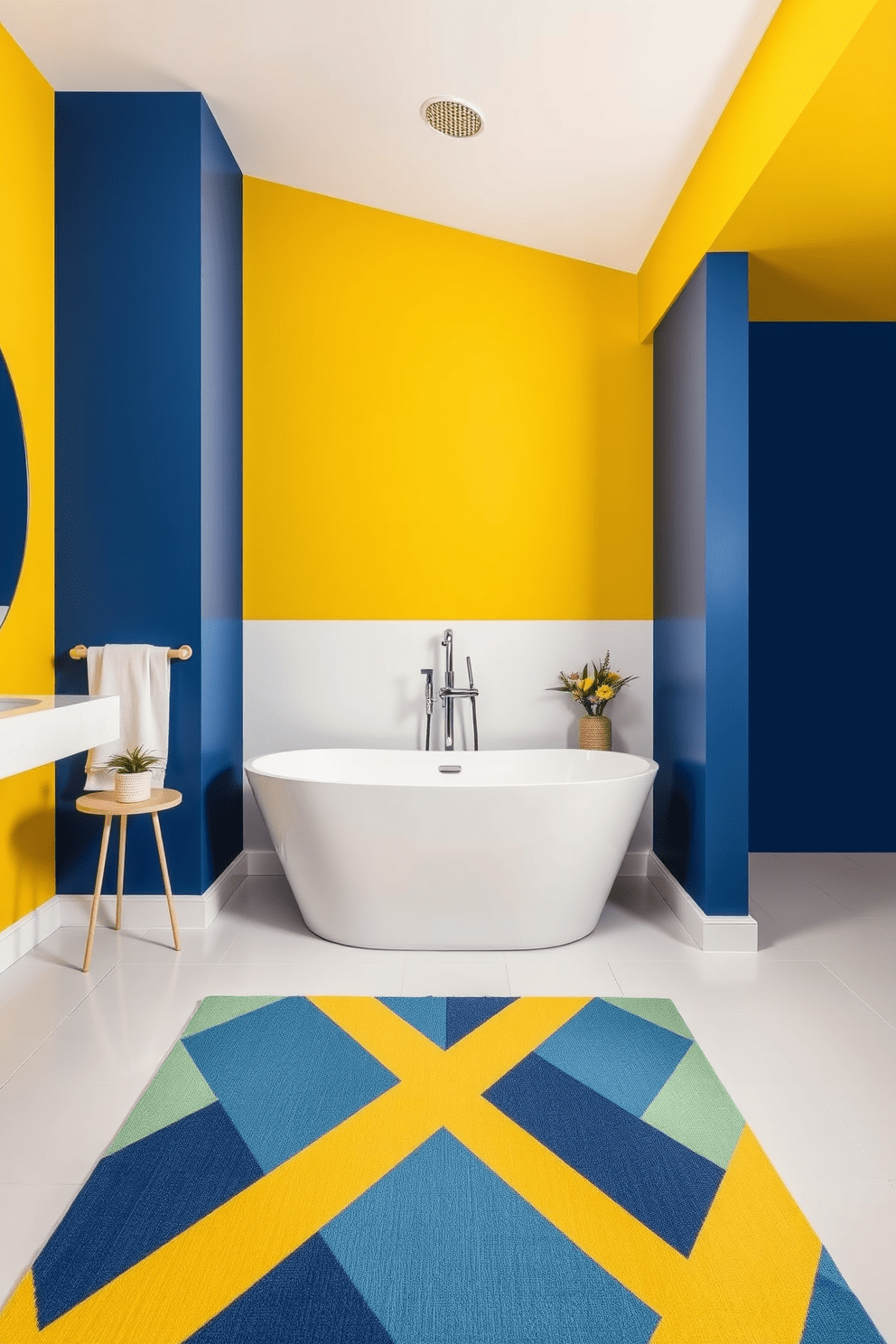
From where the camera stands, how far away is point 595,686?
3801mm

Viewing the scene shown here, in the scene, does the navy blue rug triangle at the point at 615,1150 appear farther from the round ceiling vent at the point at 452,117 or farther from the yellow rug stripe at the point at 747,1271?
the round ceiling vent at the point at 452,117

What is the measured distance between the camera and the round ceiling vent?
293 cm

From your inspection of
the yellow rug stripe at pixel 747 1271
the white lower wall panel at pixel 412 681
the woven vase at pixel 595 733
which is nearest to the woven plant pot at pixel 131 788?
the white lower wall panel at pixel 412 681

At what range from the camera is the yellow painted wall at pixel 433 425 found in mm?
3809

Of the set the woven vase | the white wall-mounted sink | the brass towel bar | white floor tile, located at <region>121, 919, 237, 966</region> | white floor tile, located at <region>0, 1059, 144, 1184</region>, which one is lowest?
white floor tile, located at <region>0, 1059, 144, 1184</region>

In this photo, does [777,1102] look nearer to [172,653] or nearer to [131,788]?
[131,788]

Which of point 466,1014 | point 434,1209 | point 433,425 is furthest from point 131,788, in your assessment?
point 433,425

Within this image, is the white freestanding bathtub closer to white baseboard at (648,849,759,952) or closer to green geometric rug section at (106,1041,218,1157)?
white baseboard at (648,849,759,952)

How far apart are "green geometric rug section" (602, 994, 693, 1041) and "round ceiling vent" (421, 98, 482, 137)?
9.61 ft

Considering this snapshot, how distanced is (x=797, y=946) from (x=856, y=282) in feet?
7.88

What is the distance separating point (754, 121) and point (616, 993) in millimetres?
2531

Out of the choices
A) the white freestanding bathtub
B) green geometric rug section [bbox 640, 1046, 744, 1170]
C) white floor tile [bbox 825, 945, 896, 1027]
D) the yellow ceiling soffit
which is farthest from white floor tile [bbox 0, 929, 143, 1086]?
the yellow ceiling soffit

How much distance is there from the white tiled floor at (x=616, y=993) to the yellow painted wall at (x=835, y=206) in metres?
2.34

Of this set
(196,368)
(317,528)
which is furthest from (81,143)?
(317,528)
